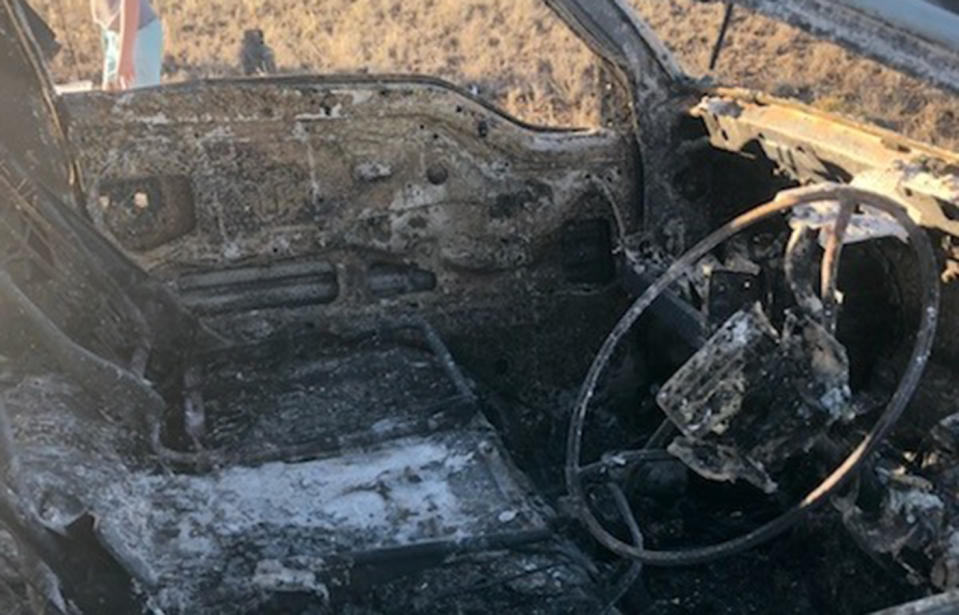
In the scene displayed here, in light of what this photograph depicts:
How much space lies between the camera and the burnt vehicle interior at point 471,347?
2.31 metres

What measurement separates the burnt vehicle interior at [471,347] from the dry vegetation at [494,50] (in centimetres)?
504

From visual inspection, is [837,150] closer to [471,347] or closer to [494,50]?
[471,347]

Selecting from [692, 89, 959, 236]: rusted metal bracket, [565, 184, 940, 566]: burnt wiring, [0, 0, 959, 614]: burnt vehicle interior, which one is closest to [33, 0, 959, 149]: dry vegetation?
[0, 0, 959, 614]: burnt vehicle interior

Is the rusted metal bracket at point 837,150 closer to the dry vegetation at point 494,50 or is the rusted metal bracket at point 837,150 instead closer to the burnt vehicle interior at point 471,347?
the burnt vehicle interior at point 471,347

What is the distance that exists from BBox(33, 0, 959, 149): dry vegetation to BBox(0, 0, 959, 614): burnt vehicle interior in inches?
199

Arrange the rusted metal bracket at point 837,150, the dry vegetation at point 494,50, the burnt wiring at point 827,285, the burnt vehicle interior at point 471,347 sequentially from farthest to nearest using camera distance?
the dry vegetation at point 494,50 → the rusted metal bracket at point 837,150 → the burnt vehicle interior at point 471,347 → the burnt wiring at point 827,285

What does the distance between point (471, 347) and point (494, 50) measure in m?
8.82

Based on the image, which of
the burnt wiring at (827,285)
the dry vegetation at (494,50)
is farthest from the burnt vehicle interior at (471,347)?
the dry vegetation at (494,50)

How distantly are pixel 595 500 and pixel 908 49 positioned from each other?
5.74 ft

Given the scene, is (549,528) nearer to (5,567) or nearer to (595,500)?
(595,500)

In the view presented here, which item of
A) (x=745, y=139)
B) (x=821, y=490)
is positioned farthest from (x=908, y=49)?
(x=745, y=139)

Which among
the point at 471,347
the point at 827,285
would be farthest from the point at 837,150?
the point at 471,347

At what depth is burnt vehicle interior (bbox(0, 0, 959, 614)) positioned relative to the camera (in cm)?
231

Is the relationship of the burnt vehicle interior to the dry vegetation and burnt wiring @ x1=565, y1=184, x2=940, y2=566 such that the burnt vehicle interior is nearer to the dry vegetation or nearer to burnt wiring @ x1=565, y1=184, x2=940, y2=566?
burnt wiring @ x1=565, y1=184, x2=940, y2=566
